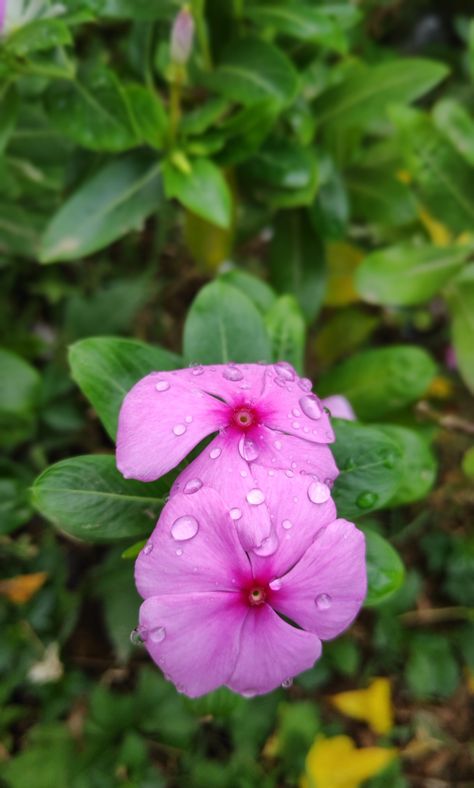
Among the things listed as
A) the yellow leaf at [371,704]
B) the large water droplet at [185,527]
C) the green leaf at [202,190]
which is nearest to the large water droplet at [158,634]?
the large water droplet at [185,527]

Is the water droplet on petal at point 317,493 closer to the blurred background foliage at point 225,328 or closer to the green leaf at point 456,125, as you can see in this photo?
the blurred background foliage at point 225,328

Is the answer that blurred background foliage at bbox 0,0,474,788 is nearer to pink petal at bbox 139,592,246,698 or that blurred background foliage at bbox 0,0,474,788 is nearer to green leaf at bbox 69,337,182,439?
green leaf at bbox 69,337,182,439

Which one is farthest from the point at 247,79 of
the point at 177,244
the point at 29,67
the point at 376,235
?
the point at 177,244

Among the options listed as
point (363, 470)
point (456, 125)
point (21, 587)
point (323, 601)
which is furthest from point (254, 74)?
point (21, 587)

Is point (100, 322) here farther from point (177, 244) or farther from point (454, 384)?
point (454, 384)

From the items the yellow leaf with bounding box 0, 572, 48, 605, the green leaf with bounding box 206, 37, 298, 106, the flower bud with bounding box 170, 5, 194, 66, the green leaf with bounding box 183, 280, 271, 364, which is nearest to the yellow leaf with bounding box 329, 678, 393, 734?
the yellow leaf with bounding box 0, 572, 48, 605

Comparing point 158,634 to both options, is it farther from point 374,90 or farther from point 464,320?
point 374,90
